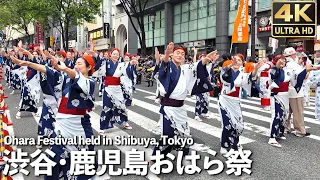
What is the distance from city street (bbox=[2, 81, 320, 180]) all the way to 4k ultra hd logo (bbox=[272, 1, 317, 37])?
7.87 ft

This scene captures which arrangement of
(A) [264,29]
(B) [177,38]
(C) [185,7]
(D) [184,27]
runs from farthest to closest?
(B) [177,38] → (D) [184,27] → (C) [185,7] → (A) [264,29]

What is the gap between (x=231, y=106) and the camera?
557cm

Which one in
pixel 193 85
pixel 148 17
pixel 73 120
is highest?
pixel 148 17

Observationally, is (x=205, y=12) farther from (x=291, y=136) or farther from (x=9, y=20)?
(x=9, y=20)

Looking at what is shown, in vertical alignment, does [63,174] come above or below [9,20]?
below

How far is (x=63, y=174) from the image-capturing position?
3744mm

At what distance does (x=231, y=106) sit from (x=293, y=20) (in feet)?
12.0

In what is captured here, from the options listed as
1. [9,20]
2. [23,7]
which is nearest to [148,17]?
[23,7]

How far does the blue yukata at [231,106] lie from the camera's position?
5.53m

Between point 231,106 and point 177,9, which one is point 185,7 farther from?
point 231,106

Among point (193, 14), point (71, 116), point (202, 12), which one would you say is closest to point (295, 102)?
point (71, 116)

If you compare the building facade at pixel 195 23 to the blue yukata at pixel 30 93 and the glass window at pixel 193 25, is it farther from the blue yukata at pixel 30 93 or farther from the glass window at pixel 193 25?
the blue yukata at pixel 30 93

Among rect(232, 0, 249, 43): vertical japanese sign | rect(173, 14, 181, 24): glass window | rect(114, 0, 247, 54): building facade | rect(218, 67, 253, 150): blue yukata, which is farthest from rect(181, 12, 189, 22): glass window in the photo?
rect(218, 67, 253, 150): blue yukata

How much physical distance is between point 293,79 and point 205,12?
18903 millimetres
